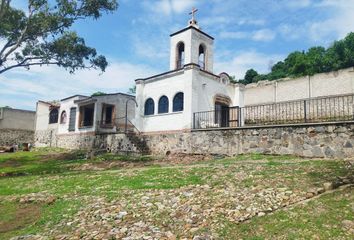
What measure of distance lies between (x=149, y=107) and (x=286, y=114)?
974cm

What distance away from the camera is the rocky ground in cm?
536

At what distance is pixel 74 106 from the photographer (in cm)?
3008

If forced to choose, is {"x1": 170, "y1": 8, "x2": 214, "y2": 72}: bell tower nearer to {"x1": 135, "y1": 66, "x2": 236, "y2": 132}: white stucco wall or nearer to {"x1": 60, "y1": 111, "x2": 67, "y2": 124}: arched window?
{"x1": 135, "y1": 66, "x2": 236, "y2": 132}: white stucco wall

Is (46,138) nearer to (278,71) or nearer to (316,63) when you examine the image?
(278,71)

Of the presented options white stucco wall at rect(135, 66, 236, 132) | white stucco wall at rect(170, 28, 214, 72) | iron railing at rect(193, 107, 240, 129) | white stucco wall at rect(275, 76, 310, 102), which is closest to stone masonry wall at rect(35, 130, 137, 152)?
white stucco wall at rect(135, 66, 236, 132)

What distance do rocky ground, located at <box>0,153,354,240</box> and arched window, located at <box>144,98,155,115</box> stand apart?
12200 mm

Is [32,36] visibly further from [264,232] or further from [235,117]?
[264,232]

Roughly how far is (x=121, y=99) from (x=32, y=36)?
10401mm

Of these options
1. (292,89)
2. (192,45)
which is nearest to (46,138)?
(192,45)

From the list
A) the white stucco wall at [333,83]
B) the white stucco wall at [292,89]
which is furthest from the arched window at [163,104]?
the white stucco wall at [333,83]

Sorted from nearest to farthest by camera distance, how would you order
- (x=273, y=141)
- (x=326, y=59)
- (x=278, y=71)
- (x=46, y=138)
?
(x=273, y=141) < (x=46, y=138) < (x=326, y=59) < (x=278, y=71)

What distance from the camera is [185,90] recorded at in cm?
1869

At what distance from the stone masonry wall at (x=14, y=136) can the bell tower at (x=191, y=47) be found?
84.7 feet

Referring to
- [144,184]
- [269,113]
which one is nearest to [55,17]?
[144,184]
